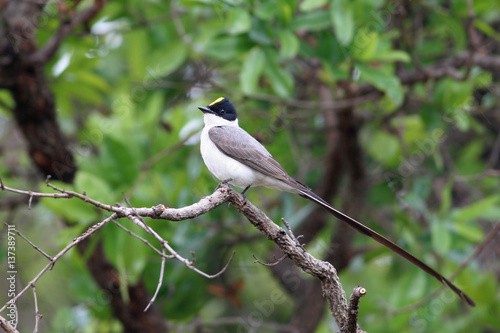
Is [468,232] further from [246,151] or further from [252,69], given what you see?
[252,69]

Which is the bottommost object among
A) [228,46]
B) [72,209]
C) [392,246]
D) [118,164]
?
[72,209]

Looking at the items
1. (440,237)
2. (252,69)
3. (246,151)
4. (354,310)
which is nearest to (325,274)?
(354,310)

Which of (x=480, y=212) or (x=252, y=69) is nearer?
(x=252, y=69)

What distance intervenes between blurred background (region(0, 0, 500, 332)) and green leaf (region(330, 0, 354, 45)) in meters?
0.01

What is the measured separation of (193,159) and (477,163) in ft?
10.4

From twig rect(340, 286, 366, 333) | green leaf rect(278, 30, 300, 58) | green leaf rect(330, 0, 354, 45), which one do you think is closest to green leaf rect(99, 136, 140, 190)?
green leaf rect(278, 30, 300, 58)

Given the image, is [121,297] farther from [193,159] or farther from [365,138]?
[365,138]

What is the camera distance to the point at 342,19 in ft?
15.1

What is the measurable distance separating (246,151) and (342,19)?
126 cm

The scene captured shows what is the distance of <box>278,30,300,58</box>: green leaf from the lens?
455 cm

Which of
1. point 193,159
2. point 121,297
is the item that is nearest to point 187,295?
point 121,297

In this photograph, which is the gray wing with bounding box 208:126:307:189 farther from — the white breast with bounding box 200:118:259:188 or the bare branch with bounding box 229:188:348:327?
the bare branch with bounding box 229:188:348:327

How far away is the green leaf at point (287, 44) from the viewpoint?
455 centimetres

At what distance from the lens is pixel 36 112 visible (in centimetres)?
535
